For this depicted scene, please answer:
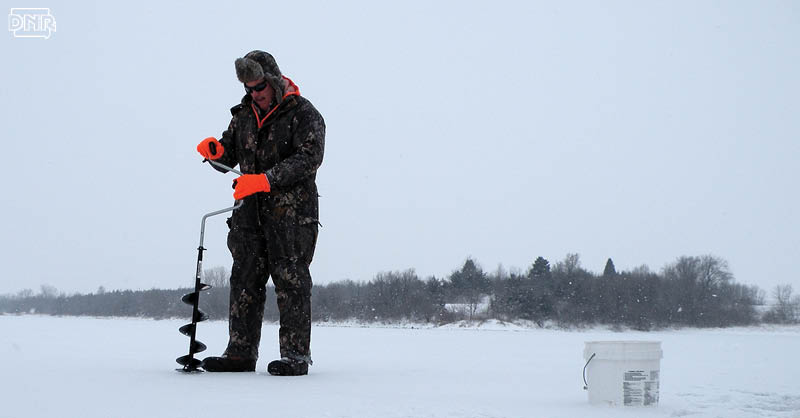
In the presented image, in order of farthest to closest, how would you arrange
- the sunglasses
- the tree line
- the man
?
1. the tree line
2. the sunglasses
3. the man

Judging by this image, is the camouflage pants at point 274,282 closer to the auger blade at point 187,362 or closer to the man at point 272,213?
the man at point 272,213

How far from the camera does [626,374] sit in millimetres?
2879

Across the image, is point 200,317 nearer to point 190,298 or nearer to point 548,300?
point 190,298

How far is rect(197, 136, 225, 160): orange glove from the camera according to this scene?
163 inches

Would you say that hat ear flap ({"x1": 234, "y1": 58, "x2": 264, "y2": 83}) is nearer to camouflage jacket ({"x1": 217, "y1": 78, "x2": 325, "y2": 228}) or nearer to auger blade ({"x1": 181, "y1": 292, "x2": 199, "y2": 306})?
camouflage jacket ({"x1": 217, "y1": 78, "x2": 325, "y2": 228})

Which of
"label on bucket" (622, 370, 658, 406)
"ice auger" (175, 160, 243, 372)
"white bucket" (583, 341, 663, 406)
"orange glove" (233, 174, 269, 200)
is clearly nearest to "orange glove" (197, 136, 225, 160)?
"ice auger" (175, 160, 243, 372)

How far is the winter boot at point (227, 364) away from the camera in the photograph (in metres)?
3.80

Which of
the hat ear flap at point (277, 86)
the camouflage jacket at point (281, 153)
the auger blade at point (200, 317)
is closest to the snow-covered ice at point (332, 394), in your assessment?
the auger blade at point (200, 317)

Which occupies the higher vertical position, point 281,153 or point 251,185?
point 281,153

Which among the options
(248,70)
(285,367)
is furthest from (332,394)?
(248,70)

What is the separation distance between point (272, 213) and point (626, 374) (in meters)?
2.15

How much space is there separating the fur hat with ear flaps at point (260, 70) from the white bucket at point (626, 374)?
242 cm

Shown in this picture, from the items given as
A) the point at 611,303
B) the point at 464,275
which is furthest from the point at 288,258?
the point at 464,275

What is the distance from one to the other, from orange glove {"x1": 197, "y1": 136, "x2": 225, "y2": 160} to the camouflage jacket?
0.43 ft
